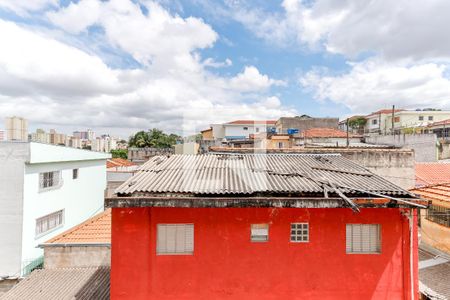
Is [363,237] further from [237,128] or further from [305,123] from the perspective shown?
[237,128]

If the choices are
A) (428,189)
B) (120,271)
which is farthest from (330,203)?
(428,189)

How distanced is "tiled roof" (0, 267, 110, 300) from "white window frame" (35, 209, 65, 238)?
4724 millimetres

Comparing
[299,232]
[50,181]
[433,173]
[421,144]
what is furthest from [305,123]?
[299,232]

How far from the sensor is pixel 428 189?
11.4m

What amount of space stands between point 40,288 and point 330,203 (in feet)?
33.1

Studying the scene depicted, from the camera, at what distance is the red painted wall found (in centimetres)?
664

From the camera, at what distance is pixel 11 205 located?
1263 cm

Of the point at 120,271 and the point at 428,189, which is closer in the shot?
the point at 120,271

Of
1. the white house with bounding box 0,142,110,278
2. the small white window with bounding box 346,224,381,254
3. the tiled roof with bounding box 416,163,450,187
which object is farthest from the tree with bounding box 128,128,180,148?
the small white window with bounding box 346,224,381,254

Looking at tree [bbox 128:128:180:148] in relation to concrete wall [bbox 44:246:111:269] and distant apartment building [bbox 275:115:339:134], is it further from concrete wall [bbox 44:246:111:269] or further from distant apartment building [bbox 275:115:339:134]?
concrete wall [bbox 44:246:111:269]

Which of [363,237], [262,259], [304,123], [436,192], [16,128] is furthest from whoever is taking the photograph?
[304,123]

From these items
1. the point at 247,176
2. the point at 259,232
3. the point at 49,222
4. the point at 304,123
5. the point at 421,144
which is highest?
the point at 304,123

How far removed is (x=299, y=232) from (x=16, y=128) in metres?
17.0

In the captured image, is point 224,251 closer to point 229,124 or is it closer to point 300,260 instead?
point 300,260
